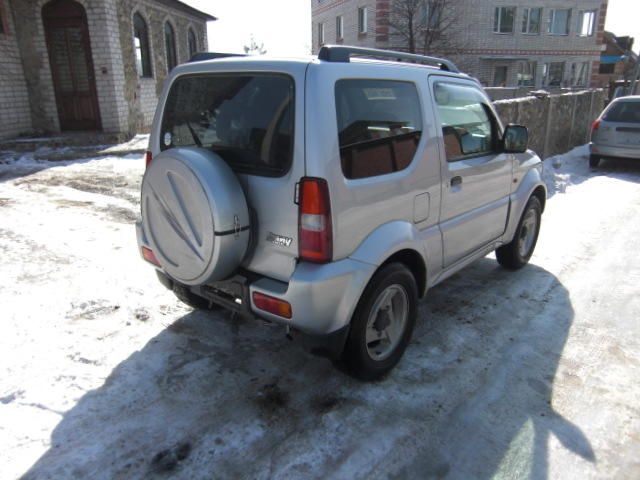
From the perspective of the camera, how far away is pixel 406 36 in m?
30.8

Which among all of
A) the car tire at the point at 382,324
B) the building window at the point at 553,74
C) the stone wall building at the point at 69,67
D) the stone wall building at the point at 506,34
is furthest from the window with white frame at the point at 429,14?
the car tire at the point at 382,324

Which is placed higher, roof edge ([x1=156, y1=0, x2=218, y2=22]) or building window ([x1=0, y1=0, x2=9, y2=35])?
roof edge ([x1=156, y1=0, x2=218, y2=22])

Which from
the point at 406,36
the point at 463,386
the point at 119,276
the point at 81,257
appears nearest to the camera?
the point at 463,386

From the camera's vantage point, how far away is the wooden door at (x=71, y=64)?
1254 centimetres

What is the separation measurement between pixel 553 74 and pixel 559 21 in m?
3.74

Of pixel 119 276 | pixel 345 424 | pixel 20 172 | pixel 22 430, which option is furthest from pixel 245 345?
pixel 20 172

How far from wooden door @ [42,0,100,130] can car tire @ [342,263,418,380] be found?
12.8 meters

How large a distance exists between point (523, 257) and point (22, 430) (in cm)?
461

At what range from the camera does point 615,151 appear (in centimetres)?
1058

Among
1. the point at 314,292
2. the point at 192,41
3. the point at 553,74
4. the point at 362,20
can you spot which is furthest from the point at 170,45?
the point at 553,74

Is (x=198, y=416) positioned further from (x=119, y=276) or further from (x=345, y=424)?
(x=119, y=276)

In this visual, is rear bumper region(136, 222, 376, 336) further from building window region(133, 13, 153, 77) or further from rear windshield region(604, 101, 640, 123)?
building window region(133, 13, 153, 77)

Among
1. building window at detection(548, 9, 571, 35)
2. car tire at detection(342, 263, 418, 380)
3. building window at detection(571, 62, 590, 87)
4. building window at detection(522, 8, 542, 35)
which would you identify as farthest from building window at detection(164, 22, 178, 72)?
building window at detection(571, 62, 590, 87)

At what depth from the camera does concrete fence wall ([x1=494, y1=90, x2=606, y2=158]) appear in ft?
30.5
